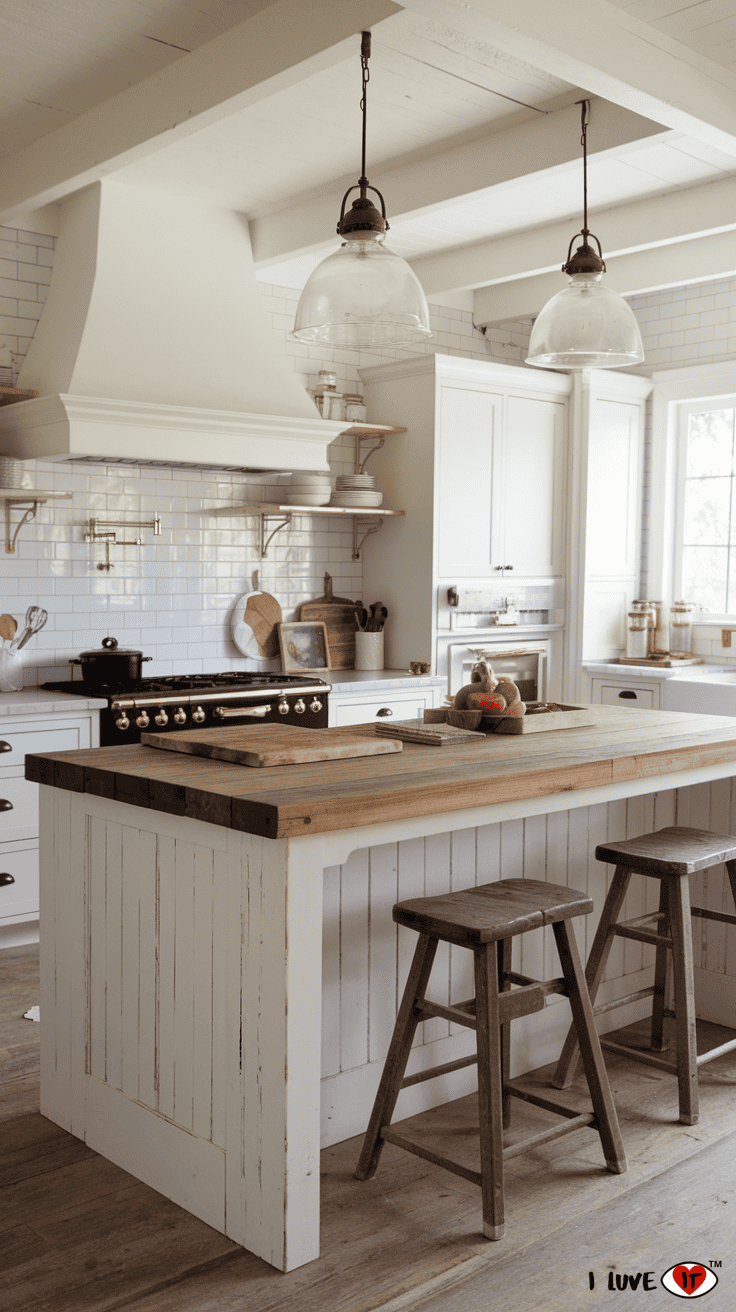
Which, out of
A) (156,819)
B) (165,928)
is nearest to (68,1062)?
(165,928)

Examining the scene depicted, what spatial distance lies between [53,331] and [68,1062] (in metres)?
3.24

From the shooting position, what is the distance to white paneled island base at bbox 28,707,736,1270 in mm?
2311

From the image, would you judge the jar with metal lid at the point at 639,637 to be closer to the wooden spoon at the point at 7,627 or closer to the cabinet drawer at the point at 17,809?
the wooden spoon at the point at 7,627

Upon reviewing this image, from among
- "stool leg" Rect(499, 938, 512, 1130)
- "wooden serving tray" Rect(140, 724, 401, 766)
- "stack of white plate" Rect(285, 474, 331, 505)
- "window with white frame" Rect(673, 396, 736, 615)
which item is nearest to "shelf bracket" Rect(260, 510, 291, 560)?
"stack of white plate" Rect(285, 474, 331, 505)

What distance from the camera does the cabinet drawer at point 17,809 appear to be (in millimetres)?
4441

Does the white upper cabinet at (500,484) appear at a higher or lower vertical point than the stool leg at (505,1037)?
higher

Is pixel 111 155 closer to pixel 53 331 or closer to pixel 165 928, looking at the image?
pixel 53 331

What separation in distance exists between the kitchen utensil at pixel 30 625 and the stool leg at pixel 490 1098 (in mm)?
3233

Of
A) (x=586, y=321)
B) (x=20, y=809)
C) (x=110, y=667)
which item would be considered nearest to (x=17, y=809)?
(x=20, y=809)

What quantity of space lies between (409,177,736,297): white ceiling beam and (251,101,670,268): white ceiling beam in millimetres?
933

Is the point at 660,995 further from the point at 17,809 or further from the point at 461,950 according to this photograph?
the point at 17,809

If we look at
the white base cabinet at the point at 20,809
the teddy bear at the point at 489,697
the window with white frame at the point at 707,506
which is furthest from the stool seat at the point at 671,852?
the window with white frame at the point at 707,506

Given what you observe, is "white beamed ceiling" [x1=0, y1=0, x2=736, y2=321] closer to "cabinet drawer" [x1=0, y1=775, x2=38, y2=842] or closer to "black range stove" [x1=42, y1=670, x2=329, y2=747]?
"black range stove" [x1=42, y1=670, x2=329, y2=747]

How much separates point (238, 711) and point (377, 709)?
0.95m
